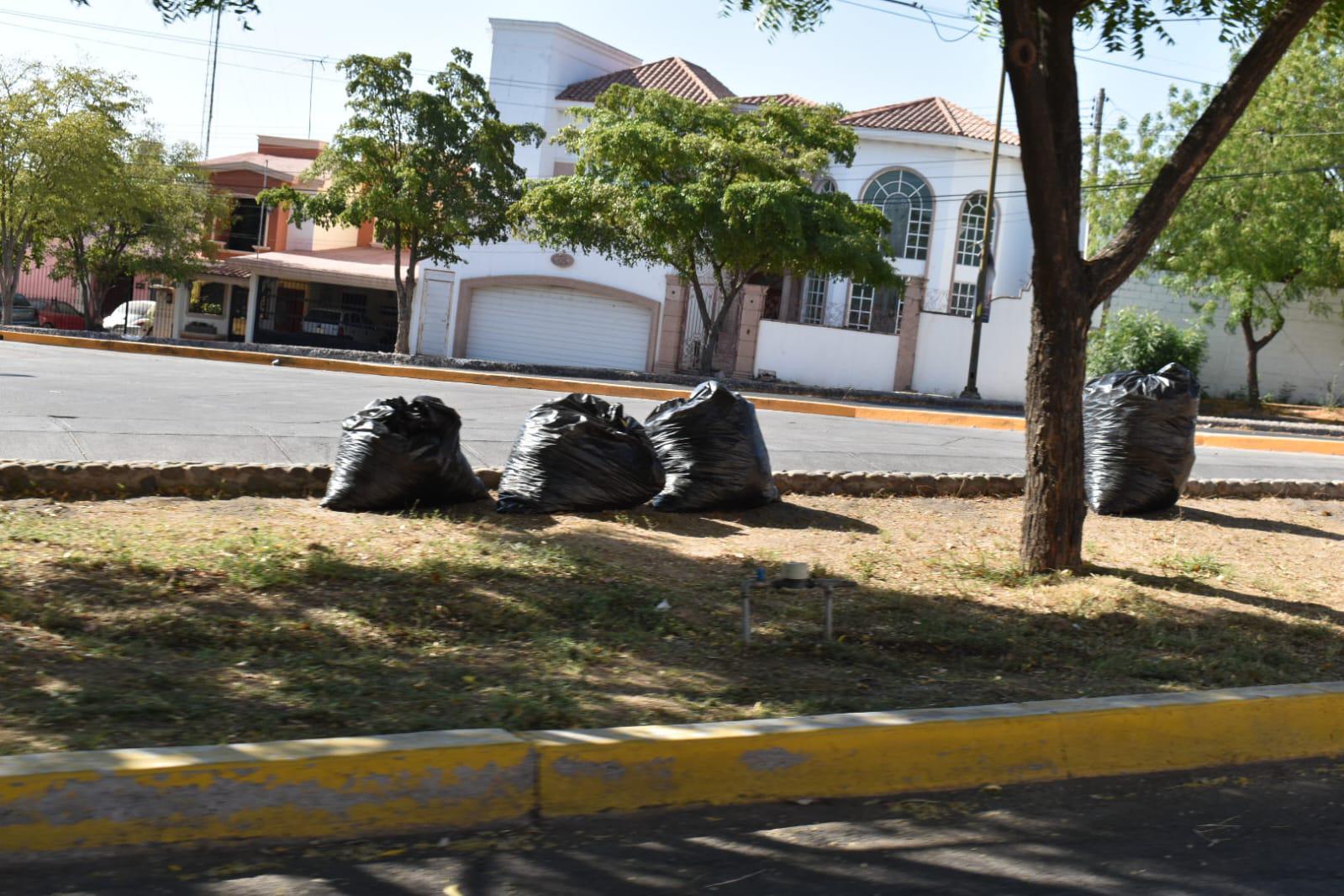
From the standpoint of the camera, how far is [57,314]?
132 feet

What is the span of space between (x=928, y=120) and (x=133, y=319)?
25.0m

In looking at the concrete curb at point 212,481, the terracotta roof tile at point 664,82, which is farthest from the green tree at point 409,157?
the concrete curb at point 212,481

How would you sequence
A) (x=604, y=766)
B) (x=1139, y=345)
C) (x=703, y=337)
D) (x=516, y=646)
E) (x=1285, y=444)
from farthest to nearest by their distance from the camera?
(x=703, y=337), (x=1139, y=345), (x=1285, y=444), (x=516, y=646), (x=604, y=766)

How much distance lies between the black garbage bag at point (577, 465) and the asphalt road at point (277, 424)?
5.17ft

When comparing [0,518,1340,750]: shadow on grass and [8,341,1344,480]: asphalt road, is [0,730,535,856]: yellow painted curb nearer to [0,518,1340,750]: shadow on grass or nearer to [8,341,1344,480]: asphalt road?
[0,518,1340,750]: shadow on grass

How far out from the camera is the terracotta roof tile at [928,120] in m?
35.8

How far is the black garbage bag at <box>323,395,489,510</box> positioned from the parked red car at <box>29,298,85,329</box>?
1358 inches

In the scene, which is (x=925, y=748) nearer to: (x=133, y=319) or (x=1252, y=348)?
(x=1252, y=348)

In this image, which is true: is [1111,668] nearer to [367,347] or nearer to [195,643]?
[195,643]

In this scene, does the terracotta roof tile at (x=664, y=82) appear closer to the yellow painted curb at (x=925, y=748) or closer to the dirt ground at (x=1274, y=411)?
the dirt ground at (x=1274, y=411)

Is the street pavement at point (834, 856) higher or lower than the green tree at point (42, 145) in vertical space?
lower

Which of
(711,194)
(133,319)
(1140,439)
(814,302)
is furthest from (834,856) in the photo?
(133,319)

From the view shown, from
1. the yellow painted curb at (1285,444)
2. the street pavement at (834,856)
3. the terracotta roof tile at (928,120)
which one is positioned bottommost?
Result: the street pavement at (834,856)

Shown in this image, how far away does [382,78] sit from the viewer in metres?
26.9
